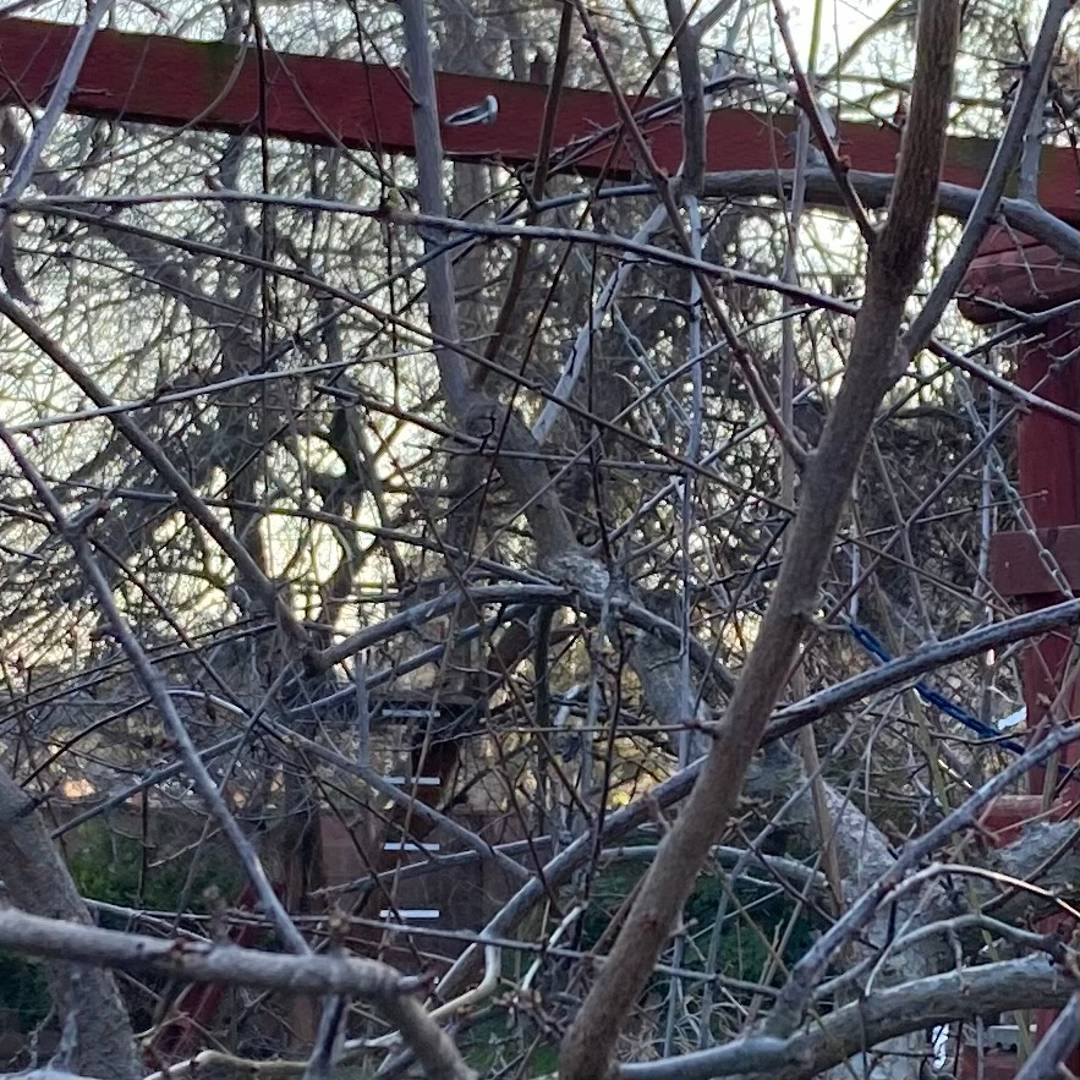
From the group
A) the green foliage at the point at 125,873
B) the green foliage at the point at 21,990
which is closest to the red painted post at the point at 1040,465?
the green foliage at the point at 125,873

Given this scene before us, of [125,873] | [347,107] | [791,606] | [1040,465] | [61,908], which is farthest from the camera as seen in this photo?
A: [125,873]

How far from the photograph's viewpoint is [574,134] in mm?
3197

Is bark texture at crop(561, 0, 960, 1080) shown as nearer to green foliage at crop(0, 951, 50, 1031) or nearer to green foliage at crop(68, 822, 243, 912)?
green foliage at crop(68, 822, 243, 912)

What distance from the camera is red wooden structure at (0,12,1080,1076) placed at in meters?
2.90

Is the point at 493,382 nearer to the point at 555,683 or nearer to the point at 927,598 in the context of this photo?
the point at 555,683

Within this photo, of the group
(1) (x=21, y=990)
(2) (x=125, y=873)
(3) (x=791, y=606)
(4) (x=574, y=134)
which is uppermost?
(4) (x=574, y=134)

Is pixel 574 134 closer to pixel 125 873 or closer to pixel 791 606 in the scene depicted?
pixel 791 606

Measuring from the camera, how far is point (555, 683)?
4.85 m

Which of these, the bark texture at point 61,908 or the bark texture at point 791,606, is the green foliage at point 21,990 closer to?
the bark texture at point 61,908

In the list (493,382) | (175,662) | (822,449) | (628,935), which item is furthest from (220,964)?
(493,382)

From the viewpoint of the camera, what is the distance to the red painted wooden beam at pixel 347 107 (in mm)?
2873

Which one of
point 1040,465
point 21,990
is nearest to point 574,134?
point 1040,465

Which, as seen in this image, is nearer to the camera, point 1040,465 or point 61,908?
point 61,908

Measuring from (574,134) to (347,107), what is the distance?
0.43 metres
